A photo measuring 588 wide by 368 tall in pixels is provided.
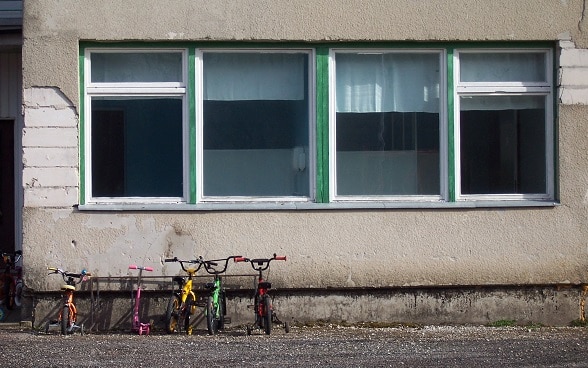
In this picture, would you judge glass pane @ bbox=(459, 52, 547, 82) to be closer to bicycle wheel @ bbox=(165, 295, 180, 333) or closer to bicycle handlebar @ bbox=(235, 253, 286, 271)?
bicycle handlebar @ bbox=(235, 253, 286, 271)

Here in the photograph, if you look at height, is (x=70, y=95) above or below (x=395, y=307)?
above

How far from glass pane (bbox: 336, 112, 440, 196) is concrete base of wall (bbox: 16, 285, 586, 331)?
1052 millimetres

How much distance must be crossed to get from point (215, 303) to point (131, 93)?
2296 mm

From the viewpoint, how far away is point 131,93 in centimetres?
1127

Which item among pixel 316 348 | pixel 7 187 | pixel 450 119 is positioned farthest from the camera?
pixel 7 187

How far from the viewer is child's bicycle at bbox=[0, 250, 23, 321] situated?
39.2 feet

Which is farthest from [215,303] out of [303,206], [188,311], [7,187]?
[7,187]

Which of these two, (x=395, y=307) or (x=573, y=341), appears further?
(x=395, y=307)

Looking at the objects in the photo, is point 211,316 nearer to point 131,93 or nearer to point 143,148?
point 143,148

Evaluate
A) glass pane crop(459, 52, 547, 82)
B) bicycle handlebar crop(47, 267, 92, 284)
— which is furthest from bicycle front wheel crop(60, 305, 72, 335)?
glass pane crop(459, 52, 547, 82)

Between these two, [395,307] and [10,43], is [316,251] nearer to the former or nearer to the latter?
[395,307]

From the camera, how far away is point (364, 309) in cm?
1117

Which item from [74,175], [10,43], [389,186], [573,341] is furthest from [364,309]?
[10,43]

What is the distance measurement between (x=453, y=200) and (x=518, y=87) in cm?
133
